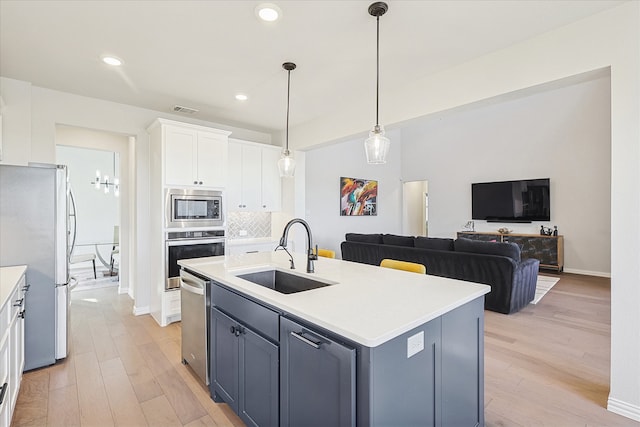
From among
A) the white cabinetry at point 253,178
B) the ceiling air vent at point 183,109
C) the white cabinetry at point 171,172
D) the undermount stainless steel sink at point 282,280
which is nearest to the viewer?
the undermount stainless steel sink at point 282,280

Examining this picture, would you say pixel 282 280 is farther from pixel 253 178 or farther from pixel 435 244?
pixel 435 244

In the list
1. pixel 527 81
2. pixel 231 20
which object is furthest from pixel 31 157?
pixel 527 81

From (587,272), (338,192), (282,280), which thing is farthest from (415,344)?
(587,272)

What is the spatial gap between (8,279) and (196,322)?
1248 mm

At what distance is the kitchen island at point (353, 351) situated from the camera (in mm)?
1180

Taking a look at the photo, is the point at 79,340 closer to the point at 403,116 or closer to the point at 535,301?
the point at 403,116

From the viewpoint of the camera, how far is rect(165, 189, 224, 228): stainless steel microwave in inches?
146

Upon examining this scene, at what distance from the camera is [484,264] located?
4.02 m

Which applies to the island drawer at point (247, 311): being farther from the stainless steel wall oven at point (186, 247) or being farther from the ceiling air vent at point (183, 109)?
the ceiling air vent at point (183, 109)

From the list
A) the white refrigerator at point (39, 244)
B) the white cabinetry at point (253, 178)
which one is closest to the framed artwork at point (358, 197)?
the white cabinetry at point (253, 178)

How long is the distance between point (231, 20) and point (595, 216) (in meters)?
7.40

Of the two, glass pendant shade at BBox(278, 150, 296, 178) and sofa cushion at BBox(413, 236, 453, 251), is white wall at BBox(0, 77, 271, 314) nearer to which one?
glass pendant shade at BBox(278, 150, 296, 178)

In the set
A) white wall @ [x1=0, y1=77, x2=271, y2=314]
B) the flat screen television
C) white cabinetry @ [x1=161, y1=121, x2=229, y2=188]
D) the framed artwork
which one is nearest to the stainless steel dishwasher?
white cabinetry @ [x1=161, y1=121, x2=229, y2=188]

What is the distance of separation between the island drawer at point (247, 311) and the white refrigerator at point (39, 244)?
1.60 meters
